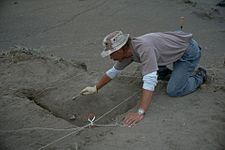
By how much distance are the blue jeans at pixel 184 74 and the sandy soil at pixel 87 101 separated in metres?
0.08

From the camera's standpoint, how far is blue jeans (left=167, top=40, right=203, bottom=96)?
135 inches

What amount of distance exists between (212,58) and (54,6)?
4.76m

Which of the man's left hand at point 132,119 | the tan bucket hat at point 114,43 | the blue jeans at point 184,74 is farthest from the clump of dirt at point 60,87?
the tan bucket hat at point 114,43

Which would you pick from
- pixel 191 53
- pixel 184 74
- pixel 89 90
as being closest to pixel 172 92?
pixel 184 74

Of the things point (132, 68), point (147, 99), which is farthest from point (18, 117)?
point (132, 68)

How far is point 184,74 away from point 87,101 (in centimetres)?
104

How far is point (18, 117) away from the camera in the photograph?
3.25 m

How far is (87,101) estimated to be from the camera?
11.6 ft

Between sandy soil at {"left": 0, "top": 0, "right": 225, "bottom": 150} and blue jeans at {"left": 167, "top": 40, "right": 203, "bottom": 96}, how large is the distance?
76 millimetres

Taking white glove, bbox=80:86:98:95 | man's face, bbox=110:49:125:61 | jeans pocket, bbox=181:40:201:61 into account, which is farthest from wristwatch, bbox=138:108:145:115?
jeans pocket, bbox=181:40:201:61

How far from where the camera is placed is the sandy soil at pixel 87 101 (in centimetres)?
279

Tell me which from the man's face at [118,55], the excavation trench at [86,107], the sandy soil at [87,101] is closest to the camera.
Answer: the sandy soil at [87,101]

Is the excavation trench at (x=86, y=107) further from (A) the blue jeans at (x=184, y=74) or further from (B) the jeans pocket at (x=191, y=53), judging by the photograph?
(B) the jeans pocket at (x=191, y=53)

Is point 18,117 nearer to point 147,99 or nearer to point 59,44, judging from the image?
point 147,99
